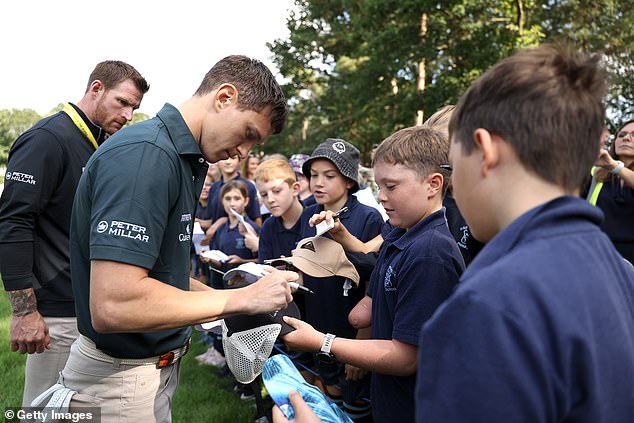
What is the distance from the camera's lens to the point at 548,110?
100 centimetres

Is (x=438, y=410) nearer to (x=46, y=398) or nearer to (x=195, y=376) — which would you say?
(x=46, y=398)

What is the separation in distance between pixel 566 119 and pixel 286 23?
109 ft

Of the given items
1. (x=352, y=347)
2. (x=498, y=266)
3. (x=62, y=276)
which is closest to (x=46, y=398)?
(x=62, y=276)

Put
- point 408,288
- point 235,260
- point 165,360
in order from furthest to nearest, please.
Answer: point 235,260, point 165,360, point 408,288

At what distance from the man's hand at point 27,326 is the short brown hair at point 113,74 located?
1571 mm

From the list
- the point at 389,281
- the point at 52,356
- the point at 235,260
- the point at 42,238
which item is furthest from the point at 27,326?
the point at 235,260

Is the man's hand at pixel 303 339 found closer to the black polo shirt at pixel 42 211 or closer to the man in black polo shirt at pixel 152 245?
the man in black polo shirt at pixel 152 245

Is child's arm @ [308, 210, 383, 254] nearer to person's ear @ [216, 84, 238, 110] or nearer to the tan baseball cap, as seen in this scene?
the tan baseball cap

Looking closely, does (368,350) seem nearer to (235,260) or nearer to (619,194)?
(235,260)

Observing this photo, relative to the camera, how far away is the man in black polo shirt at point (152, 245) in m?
1.65

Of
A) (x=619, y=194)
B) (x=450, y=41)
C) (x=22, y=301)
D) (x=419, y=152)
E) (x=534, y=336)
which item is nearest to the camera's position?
(x=534, y=336)

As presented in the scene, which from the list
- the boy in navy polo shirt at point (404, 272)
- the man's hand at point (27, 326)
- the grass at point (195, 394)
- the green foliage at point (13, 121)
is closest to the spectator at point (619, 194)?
the boy in navy polo shirt at point (404, 272)

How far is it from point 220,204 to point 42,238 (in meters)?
3.46

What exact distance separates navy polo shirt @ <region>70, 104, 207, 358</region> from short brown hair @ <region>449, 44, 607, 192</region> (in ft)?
3.74
